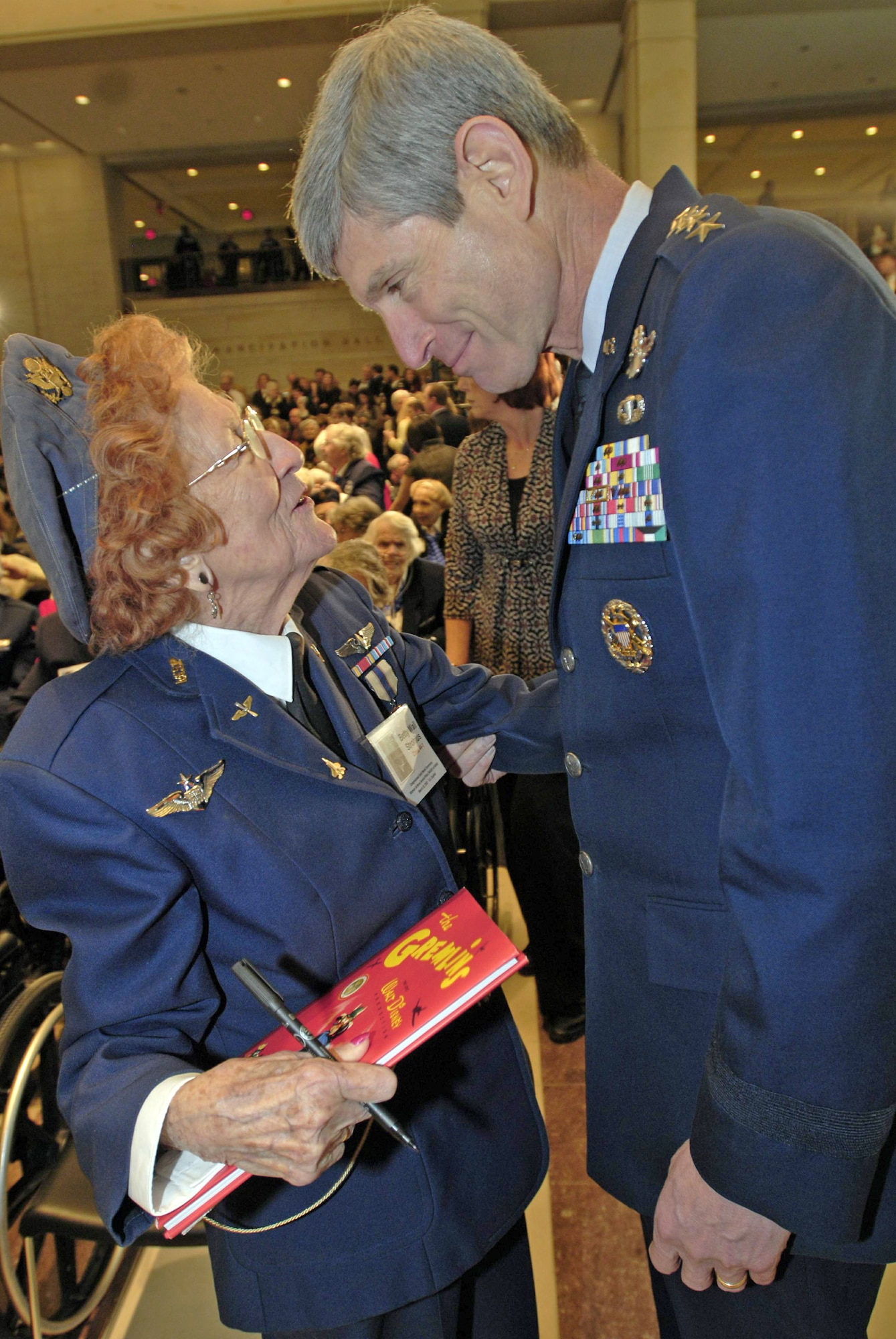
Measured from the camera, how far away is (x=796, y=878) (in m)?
0.70

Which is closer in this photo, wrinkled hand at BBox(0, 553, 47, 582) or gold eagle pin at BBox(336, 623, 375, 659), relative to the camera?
gold eagle pin at BBox(336, 623, 375, 659)

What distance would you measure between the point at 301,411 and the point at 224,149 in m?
5.12

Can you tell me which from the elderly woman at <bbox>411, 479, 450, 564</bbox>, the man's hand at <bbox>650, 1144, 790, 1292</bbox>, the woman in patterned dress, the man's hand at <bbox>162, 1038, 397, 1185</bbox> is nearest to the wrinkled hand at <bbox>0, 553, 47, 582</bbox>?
the elderly woman at <bbox>411, 479, 450, 564</bbox>

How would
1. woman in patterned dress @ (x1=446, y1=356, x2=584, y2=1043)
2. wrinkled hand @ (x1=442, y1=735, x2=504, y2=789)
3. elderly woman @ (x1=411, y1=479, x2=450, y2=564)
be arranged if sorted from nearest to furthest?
1. wrinkled hand @ (x1=442, y1=735, x2=504, y2=789)
2. woman in patterned dress @ (x1=446, y1=356, x2=584, y2=1043)
3. elderly woman @ (x1=411, y1=479, x2=450, y2=564)

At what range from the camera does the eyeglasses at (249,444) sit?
121 centimetres

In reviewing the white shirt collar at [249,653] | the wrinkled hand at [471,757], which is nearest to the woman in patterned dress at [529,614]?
the wrinkled hand at [471,757]

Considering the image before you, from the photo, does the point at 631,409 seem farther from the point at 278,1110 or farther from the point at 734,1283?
the point at 734,1283

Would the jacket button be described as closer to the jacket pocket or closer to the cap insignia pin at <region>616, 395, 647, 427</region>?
the jacket pocket

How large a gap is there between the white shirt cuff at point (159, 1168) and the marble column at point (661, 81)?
1123 centimetres

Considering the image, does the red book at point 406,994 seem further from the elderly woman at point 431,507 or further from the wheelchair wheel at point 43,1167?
the elderly woman at point 431,507

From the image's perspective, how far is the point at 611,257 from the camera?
38.9 inches

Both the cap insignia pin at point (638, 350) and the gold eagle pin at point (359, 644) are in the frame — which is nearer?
the cap insignia pin at point (638, 350)

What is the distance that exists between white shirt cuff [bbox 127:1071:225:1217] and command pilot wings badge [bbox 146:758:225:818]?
0.92ft

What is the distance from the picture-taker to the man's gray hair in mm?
908
